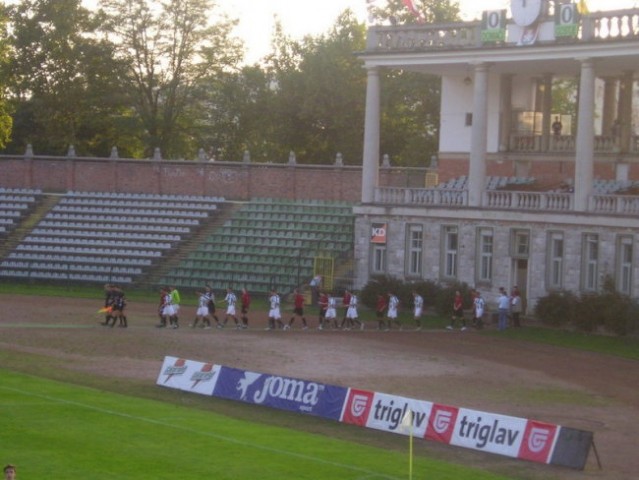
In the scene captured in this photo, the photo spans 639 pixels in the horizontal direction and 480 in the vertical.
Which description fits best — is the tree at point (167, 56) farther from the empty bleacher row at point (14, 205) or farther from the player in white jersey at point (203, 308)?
the player in white jersey at point (203, 308)

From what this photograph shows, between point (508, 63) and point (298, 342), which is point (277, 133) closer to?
point (508, 63)

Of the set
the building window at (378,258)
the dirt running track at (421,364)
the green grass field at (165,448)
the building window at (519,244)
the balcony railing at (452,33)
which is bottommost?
the dirt running track at (421,364)

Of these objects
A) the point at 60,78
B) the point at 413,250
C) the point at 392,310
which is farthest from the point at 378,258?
the point at 60,78

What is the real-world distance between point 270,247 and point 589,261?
17522mm

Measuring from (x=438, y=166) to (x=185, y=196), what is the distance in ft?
48.6

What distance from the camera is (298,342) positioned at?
145 feet

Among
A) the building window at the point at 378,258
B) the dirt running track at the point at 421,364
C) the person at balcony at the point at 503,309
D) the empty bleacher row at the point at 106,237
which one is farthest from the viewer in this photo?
the empty bleacher row at the point at 106,237

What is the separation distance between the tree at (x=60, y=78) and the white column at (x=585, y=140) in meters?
41.1

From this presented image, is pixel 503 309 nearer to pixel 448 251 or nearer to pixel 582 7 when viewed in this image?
pixel 448 251

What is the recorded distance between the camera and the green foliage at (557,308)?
1956 inches

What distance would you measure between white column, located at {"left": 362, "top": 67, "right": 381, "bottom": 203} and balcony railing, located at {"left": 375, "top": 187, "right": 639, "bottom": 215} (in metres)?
0.51

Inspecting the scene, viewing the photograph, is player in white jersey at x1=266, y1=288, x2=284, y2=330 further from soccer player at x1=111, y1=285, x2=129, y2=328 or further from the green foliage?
the green foliage

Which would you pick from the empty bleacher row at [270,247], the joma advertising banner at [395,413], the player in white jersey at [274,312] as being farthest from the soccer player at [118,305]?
the empty bleacher row at [270,247]

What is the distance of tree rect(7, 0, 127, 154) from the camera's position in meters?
85.2
